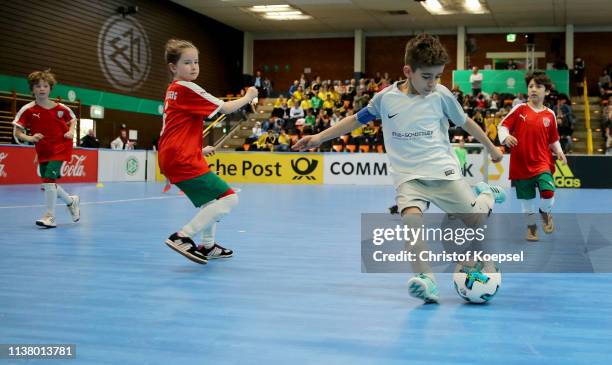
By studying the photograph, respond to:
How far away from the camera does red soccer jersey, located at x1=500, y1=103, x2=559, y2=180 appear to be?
22.7ft

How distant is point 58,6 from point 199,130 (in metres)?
19.7

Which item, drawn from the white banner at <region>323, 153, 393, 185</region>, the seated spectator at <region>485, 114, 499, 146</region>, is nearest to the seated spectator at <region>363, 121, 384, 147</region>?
the white banner at <region>323, 153, 393, 185</region>

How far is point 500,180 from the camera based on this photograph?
2028cm

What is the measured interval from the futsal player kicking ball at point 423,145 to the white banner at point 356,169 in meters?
17.1

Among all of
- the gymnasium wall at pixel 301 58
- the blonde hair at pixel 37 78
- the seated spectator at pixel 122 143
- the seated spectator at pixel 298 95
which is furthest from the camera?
the gymnasium wall at pixel 301 58

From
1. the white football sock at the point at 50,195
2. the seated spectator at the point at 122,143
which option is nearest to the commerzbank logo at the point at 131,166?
the seated spectator at the point at 122,143

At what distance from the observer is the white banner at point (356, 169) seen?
21.1 meters

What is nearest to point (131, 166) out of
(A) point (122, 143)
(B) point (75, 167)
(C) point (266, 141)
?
(B) point (75, 167)

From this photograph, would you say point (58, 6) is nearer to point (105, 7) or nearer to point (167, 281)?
point (105, 7)

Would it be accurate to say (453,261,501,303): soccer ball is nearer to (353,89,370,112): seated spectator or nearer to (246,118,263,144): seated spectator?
(353,89,370,112): seated spectator

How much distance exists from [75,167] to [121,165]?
7.89ft

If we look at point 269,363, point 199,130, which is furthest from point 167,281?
point 269,363

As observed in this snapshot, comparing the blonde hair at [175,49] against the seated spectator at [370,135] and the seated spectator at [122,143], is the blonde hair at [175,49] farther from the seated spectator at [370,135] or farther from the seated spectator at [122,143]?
the seated spectator at [122,143]

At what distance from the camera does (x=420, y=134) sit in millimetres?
3854
